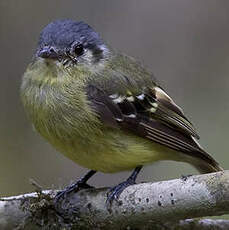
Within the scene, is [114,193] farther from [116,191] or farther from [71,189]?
[71,189]

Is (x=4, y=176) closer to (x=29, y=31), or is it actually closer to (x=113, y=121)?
(x=29, y=31)

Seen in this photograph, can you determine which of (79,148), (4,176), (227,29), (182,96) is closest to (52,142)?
(79,148)

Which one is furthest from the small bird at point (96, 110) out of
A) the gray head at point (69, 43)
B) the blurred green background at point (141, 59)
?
the blurred green background at point (141, 59)

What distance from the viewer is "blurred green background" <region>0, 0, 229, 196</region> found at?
26.6 feet

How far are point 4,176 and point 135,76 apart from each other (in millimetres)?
2941

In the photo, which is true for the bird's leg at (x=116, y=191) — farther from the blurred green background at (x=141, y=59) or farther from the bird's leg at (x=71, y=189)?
the blurred green background at (x=141, y=59)

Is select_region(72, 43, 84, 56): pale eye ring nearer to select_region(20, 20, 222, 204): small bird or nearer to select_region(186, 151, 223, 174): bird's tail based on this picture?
select_region(20, 20, 222, 204): small bird

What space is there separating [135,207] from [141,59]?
3615 mm

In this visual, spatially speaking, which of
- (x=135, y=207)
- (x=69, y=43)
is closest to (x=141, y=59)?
(x=69, y=43)

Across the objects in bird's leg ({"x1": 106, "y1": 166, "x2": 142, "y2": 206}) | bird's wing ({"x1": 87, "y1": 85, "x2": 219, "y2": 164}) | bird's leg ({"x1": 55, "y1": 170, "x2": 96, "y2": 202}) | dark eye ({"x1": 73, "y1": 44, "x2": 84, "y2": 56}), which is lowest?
bird's leg ({"x1": 55, "y1": 170, "x2": 96, "y2": 202})

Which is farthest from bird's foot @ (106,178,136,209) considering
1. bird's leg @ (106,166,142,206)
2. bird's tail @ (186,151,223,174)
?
bird's tail @ (186,151,223,174)

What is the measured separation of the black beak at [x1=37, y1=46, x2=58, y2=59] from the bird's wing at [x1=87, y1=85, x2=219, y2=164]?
354 millimetres

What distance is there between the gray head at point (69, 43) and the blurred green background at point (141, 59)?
246 centimetres

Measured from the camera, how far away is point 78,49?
17.9 ft
